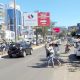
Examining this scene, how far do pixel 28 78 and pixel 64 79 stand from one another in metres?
1.66

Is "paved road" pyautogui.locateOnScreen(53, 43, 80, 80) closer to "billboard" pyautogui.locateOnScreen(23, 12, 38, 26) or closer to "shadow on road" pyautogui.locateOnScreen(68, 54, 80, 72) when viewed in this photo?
"shadow on road" pyautogui.locateOnScreen(68, 54, 80, 72)

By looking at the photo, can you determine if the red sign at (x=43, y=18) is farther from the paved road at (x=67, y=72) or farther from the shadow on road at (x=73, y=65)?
the paved road at (x=67, y=72)

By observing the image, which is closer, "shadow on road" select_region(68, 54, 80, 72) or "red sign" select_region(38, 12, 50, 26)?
"shadow on road" select_region(68, 54, 80, 72)

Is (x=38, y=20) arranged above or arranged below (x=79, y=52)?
above

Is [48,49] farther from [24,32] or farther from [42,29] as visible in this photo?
[24,32]

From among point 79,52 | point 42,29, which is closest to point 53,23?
point 42,29

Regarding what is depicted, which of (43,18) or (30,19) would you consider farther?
(43,18)

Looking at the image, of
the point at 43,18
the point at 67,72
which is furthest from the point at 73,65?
the point at 43,18

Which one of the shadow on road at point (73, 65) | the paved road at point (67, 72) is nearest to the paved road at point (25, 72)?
the paved road at point (67, 72)

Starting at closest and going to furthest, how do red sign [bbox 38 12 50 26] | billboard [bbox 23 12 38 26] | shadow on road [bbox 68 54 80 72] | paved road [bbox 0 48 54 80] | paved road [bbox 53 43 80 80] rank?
1. paved road [bbox 0 48 54 80]
2. paved road [bbox 53 43 80 80]
3. shadow on road [bbox 68 54 80 72]
4. billboard [bbox 23 12 38 26]
5. red sign [bbox 38 12 50 26]

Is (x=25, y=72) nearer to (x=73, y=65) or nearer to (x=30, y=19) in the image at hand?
(x=73, y=65)

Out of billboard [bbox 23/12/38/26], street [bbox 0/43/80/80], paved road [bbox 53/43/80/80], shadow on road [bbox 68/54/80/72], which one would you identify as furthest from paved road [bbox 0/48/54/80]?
billboard [bbox 23/12/38/26]

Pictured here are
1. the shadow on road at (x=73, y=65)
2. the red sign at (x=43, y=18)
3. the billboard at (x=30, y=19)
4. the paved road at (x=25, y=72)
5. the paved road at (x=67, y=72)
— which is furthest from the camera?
Answer: the red sign at (x=43, y=18)

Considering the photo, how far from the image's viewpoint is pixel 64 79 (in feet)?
Answer: 48.0
